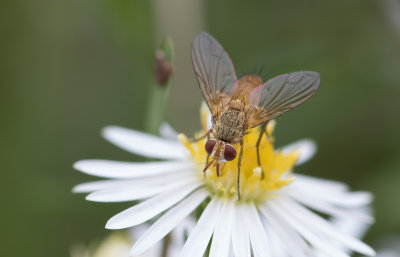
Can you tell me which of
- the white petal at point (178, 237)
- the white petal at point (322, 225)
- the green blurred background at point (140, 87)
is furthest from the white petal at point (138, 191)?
the green blurred background at point (140, 87)

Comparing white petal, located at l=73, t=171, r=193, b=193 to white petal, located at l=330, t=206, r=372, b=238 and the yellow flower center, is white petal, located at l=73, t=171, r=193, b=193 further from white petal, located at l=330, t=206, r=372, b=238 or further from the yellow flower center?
white petal, located at l=330, t=206, r=372, b=238

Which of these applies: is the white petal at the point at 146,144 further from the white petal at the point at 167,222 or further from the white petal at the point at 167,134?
the white petal at the point at 167,222

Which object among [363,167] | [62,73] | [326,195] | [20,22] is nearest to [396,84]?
[363,167]

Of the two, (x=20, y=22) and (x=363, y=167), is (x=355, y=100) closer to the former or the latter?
(x=363, y=167)

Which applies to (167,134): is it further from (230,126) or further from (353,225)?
(353,225)

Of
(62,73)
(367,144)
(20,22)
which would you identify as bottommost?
(367,144)

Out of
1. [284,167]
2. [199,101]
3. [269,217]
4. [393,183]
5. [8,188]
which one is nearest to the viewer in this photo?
[269,217]
